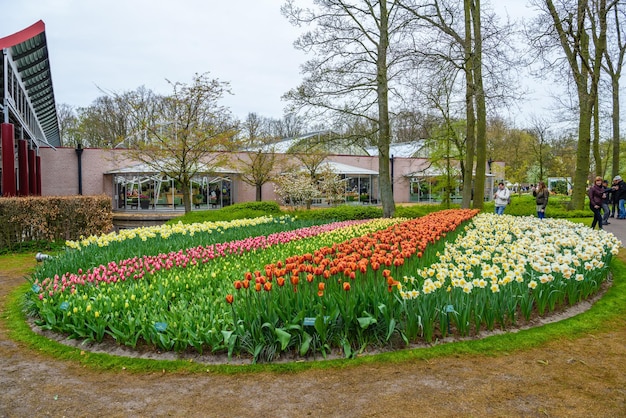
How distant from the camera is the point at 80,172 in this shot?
2573 cm

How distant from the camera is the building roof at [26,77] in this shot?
14.3 meters

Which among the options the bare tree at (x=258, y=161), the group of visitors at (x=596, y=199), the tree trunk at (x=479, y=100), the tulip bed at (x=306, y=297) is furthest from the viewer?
the bare tree at (x=258, y=161)

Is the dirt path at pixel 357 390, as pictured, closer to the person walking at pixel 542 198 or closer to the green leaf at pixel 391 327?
the green leaf at pixel 391 327

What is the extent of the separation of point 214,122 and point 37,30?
6.64 m

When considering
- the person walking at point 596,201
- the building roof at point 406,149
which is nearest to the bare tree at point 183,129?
the person walking at point 596,201

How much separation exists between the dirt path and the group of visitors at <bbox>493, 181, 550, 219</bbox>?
10592 millimetres

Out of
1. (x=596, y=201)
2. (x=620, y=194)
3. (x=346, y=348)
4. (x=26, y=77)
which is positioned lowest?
(x=346, y=348)

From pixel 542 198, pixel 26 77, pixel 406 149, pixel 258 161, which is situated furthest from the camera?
pixel 406 149

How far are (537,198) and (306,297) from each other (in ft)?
38.5

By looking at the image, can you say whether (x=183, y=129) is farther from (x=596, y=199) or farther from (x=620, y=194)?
(x=620, y=194)

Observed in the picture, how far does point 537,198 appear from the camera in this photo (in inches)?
539

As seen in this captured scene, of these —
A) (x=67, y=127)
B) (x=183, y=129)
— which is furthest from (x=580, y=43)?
(x=67, y=127)

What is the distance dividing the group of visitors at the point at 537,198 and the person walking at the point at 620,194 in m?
3.37

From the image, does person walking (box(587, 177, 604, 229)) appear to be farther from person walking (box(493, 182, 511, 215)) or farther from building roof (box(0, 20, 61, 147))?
building roof (box(0, 20, 61, 147))
